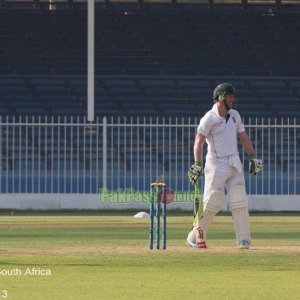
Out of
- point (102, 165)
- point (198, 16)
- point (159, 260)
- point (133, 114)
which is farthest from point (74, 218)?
point (198, 16)

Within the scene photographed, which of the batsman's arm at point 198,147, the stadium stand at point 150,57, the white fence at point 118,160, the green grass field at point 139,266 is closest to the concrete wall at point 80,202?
the white fence at point 118,160

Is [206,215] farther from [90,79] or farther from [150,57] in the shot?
[150,57]

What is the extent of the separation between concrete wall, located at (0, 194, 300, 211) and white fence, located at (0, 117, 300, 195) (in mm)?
211

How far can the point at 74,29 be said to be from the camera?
40.6 metres

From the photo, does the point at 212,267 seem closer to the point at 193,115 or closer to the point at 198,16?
the point at 193,115

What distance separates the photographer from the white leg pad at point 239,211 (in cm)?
1634

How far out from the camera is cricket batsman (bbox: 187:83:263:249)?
16281 mm

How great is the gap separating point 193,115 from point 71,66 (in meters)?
5.11

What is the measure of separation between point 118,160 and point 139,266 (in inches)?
677

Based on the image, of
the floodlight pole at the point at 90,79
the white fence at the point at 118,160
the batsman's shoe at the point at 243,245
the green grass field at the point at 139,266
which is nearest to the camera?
the green grass field at the point at 139,266

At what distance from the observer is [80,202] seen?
100 feet

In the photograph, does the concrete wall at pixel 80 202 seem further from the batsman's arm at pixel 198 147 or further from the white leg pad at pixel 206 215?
the batsman's arm at pixel 198 147

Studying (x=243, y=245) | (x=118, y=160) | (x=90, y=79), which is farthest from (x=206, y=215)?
(x=90, y=79)

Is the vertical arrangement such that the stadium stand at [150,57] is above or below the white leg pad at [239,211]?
above
